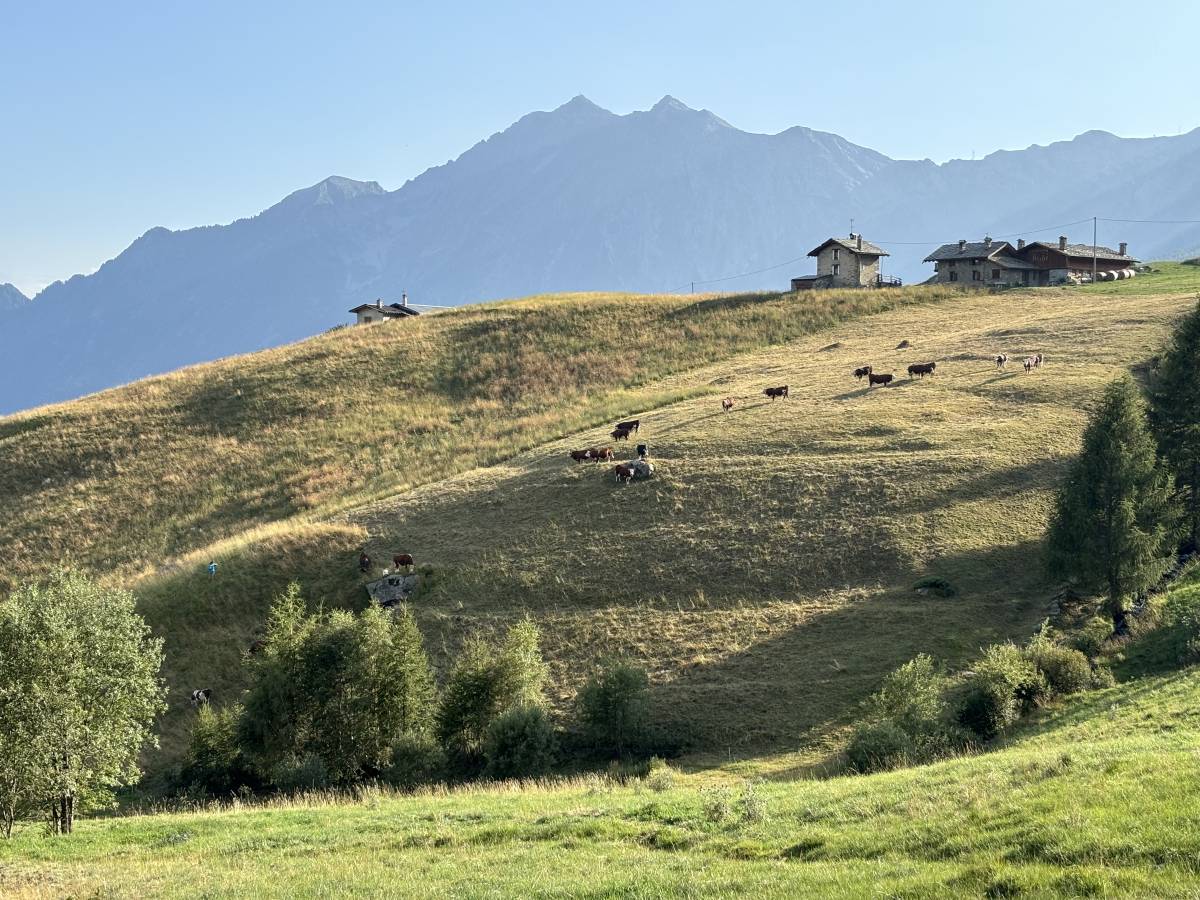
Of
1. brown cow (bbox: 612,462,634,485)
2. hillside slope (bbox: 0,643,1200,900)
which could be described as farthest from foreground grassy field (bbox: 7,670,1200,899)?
brown cow (bbox: 612,462,634,485)

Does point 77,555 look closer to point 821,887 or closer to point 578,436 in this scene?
point 578,436

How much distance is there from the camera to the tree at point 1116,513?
40.0 metres

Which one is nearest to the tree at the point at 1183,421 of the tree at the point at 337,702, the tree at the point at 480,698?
the tree at the point at 480,698

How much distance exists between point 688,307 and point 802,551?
234 feet

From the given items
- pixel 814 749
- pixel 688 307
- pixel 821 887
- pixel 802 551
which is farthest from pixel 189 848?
pixel 688 307

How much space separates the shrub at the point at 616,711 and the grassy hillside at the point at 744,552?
1.73 m

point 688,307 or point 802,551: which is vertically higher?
point 688,307

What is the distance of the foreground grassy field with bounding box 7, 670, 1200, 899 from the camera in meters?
14.2

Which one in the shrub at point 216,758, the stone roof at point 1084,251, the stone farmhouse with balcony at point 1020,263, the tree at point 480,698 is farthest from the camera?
the stone roof at point 1084,251

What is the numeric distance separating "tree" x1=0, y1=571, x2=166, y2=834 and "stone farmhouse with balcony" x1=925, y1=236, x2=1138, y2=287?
10365 centimetres

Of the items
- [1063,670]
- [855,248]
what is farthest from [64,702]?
[855,248]

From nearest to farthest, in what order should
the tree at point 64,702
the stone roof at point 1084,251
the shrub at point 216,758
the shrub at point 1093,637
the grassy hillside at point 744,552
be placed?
the tree at point 64,702
the shrub at point 1093,637
the shrub at point 216,758
the grassy hillside at point 744,552
the stone roof at point 1084,251

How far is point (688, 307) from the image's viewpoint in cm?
11625

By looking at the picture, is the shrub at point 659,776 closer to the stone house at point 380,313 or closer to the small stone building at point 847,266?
the small stone building at point 847,266
